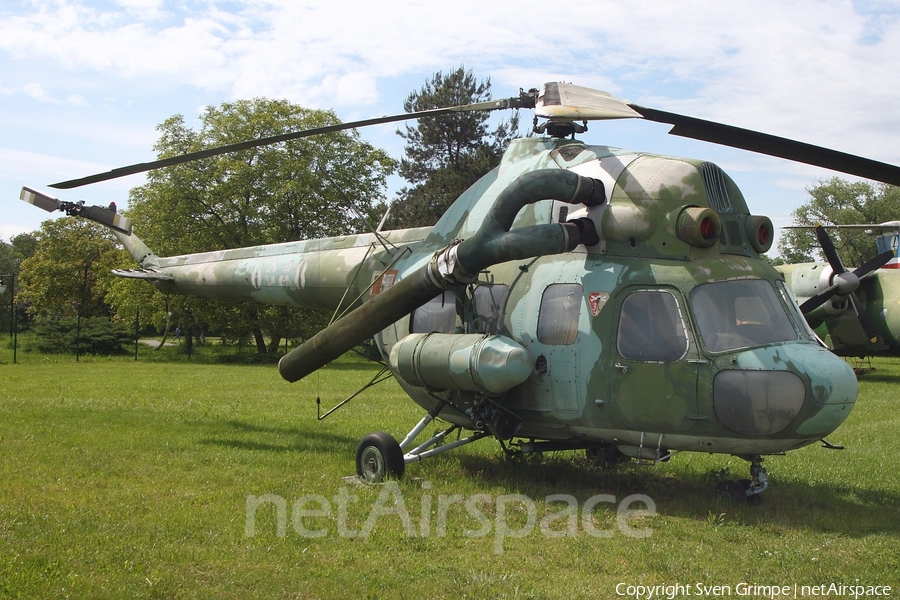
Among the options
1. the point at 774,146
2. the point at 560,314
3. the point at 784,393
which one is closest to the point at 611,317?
the point at 560,314

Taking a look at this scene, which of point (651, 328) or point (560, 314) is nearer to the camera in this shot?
point (651, 328)

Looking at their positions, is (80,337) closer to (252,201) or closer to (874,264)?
(252,201)

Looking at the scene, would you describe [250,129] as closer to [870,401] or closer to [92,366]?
[92,366]

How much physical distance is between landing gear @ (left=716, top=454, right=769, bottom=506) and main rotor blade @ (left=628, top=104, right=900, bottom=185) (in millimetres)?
2724

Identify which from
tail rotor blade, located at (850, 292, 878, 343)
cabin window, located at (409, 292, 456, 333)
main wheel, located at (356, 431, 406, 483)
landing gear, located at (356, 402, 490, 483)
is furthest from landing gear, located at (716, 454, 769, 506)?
tail rotor blade, located at (850, 292, 878, 343)

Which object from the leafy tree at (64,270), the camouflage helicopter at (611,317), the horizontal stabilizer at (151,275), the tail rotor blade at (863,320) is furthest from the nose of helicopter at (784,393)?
the leafy tree at (64,270)

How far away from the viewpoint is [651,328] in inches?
301

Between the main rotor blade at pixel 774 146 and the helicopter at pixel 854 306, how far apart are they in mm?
14864

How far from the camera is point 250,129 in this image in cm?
3762

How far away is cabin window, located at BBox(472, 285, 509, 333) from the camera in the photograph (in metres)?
8.70

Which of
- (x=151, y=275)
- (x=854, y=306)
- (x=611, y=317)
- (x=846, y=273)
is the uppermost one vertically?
(x=846, y=273)

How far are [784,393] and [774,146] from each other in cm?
224

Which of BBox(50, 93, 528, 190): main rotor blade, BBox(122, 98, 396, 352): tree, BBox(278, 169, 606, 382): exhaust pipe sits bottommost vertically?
BBox(278, 169, 606, 382): exhaust pipe

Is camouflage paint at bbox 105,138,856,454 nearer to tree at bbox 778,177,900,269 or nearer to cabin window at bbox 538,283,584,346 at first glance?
cabin window at bbox 538,283,584,346
